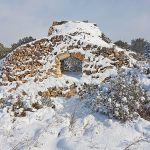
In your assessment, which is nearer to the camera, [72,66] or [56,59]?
[56,59]

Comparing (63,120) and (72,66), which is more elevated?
(72,66)

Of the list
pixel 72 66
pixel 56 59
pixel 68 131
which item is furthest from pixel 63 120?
pixel 72 66

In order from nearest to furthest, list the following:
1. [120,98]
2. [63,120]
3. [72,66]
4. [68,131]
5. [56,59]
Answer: [68,131] < [63,120] < [120,98] < [56,59] < [72,66]

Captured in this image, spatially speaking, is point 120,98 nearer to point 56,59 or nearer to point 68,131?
point 68,131

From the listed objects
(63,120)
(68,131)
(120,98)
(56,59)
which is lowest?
(68,131)

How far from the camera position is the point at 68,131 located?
11570 millimetres

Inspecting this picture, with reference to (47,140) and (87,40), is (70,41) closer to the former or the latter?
(87,40)

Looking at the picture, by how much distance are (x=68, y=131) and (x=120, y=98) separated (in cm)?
195

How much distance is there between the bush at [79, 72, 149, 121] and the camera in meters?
12.0

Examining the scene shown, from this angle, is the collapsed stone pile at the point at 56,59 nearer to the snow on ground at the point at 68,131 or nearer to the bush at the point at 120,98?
the bush at the point at 120,98

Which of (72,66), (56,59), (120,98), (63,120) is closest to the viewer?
(63,120)

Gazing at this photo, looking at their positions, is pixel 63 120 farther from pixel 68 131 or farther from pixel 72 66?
pixel 72 66

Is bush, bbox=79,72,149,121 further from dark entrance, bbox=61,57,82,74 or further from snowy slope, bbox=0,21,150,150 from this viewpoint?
dark entrance, bbox=61,57,82,74

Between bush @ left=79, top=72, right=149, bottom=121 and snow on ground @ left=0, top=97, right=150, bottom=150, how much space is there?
0.24 meters
